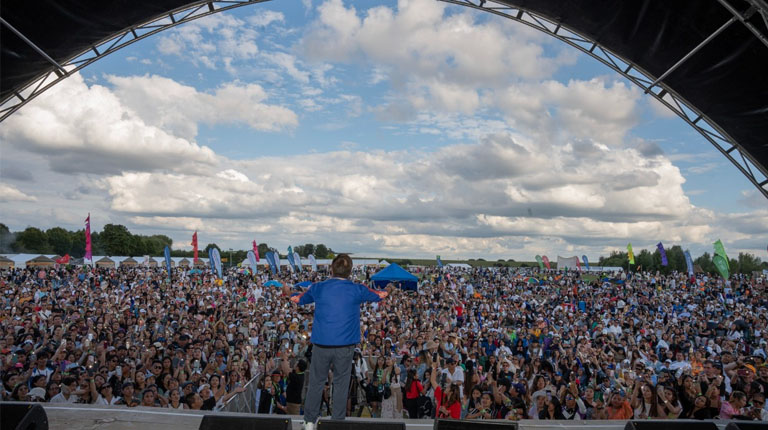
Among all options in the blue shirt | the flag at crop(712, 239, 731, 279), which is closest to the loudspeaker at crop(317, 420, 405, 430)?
the blue shirt

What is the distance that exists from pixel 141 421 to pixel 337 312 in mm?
2252

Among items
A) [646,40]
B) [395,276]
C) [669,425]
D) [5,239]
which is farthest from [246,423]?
[5,239]

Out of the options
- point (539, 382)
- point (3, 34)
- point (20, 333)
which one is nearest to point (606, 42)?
point (539, 382)

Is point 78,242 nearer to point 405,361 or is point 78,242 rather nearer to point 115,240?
point 115,240

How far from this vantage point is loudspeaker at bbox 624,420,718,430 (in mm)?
4039

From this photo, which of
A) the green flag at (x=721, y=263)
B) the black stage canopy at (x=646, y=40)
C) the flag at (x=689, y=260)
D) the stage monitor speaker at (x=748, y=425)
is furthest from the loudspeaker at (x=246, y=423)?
the flag at (x=689, y=260)

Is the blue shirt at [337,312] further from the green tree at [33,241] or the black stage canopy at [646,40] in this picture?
the green tree at [33,241]

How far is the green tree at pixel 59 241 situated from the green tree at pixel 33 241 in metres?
1.28

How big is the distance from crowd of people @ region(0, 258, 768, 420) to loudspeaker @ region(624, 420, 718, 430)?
231cm

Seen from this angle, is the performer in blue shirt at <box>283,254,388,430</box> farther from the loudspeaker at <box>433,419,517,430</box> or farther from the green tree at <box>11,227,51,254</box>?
the green tree at <box>11,227,51,254</box>

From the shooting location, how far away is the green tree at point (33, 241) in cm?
9346

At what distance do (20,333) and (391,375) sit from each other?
9306 millimetres

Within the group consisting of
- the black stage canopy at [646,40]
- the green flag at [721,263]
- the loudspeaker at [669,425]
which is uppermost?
the black stage canopy at [646,40]

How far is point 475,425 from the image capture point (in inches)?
150
